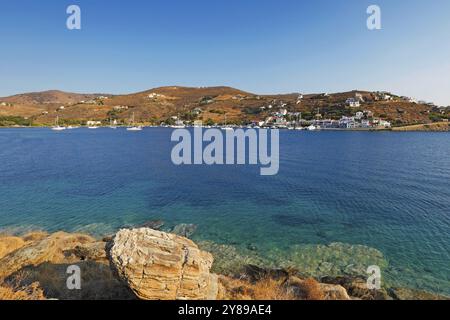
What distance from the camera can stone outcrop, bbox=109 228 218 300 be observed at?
31.1ft

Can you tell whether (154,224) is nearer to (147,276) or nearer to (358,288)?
(147,276)

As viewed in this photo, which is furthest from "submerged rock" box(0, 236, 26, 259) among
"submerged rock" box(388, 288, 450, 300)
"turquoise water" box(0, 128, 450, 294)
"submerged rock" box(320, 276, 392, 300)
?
"submerged rock" box(388, 288, 450, 300)

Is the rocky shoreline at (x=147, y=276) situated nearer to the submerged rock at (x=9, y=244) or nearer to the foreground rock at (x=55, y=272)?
the foreground rock at (x=55, y=272)

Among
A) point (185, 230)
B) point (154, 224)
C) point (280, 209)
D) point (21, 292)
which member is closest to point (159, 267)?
point (21, 292)

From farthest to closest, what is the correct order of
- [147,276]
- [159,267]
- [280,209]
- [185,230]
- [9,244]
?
[280,209] < [185,230] < [9,244] < [159,267] < [147,276]

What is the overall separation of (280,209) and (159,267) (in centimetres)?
2194

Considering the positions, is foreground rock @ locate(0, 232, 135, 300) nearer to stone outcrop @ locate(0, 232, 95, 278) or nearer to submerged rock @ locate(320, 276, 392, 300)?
stone outcrop @ locate(0, 232, 95, 278)

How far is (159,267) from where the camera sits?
31.7 feet

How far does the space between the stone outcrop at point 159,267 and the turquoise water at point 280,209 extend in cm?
975

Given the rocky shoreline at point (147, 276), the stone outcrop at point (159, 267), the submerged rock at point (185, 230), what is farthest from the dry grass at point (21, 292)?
the submerged rock at point (185, 230)

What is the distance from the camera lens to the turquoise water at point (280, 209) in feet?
64.0

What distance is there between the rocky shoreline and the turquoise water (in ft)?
10.6
